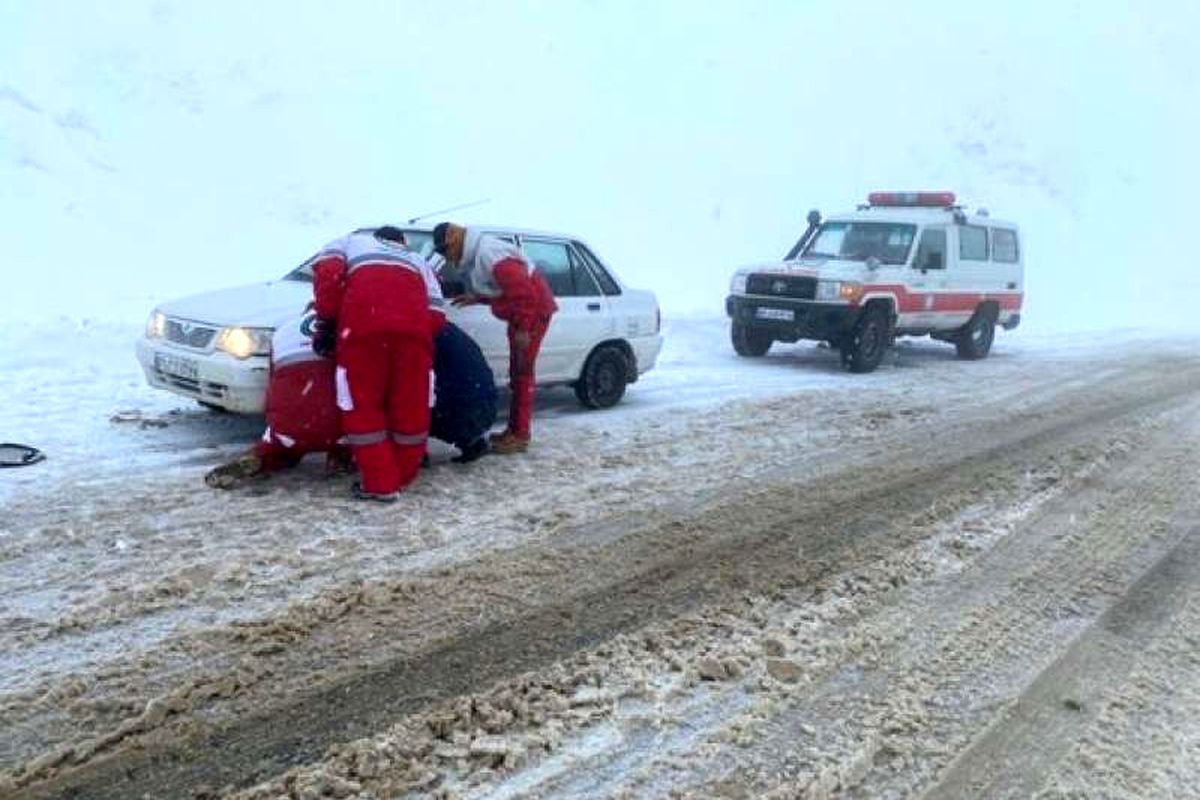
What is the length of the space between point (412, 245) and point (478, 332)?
3.05 ft

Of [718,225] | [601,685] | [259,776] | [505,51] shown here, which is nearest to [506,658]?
[601,685]

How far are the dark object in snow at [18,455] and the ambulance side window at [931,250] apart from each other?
33.3 ft

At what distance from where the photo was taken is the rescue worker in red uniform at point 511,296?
6.85 metres

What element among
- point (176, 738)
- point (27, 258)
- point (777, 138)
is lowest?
point (176, 738)

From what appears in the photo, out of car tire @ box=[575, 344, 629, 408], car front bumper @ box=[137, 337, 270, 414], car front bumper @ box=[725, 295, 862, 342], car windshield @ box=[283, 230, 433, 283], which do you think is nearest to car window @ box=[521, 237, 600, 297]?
car tire @ box=[575, 344, 629, 408]

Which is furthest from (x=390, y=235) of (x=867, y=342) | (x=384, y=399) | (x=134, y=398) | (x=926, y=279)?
(x=926, y=279)

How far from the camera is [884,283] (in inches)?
490

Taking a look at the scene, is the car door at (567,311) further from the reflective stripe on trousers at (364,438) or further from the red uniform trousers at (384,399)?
the reflective stripe on trousers at (364,438)

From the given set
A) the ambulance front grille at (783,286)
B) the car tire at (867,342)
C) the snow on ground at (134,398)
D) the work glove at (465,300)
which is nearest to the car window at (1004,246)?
the snow on ground at (134,398)

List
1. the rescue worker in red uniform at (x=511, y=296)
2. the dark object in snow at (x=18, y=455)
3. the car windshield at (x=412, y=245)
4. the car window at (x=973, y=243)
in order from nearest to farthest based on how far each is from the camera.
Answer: the dark object in snow at (x=18, y=455) < the rescue worker in red uniform at (x=511, y=296) < the car windshield at (x=412, y=245) < the car window at (x=973, y=243)

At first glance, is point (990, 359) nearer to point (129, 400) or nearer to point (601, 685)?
point (129, 400)

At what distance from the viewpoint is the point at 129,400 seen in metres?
7.95

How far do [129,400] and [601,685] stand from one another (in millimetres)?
5754

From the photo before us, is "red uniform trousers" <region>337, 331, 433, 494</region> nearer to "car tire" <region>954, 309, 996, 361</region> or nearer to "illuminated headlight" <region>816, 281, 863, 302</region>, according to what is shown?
"illuminated headlight" <region>816, 281, 863, 302</region>
